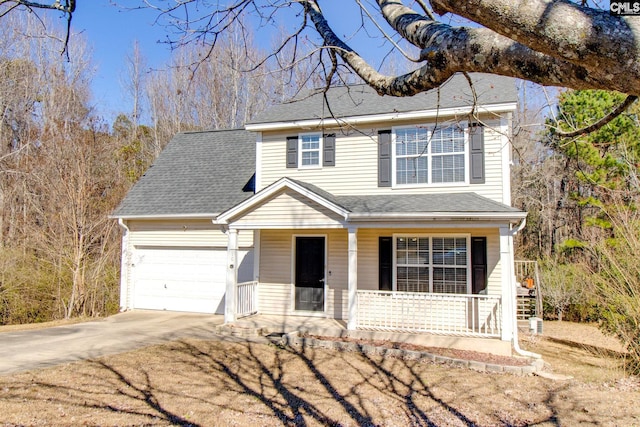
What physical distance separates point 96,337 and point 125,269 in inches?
166

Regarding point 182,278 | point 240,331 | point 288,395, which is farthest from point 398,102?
point 288,395

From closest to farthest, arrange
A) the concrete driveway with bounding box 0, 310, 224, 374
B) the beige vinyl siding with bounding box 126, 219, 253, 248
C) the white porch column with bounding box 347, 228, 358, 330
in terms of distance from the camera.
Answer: the concrete driveway with bounding box 0, 310, 224, 374, the white porch column with bounding box 347, 228, 358, 330, the beige vinyl siding with bounding box 126, 219, 253, 248

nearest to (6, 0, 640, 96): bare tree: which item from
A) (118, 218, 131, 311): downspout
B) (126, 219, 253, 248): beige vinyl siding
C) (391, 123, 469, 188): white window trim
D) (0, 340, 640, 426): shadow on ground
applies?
(0, 340, 640, 426): shadow on ground

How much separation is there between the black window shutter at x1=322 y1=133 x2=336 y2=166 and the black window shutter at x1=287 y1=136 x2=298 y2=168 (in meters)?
0.81

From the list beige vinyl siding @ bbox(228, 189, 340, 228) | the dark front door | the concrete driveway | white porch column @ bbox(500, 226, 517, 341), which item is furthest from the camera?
the dark front door

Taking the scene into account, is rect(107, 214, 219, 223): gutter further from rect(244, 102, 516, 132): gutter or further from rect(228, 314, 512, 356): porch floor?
rect(228, 314, 512, 356): porch floor

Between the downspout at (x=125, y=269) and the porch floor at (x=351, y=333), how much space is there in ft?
15.4

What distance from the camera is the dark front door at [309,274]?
38.6 feet

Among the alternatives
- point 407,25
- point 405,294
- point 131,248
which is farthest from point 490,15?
point 131,248

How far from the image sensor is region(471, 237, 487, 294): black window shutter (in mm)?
10250

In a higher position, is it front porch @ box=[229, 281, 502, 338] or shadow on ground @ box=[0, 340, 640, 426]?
front porch @ box=[229, 281, 502, 338]

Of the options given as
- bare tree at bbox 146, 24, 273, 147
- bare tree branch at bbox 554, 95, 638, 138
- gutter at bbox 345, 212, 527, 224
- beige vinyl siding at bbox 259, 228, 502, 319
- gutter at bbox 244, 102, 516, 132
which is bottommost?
beige vinyl siding at bbox 259, 228, 502, 319

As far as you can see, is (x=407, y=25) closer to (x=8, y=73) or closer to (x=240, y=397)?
(x=240, y=397)

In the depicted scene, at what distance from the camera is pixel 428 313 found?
34.7 feet
